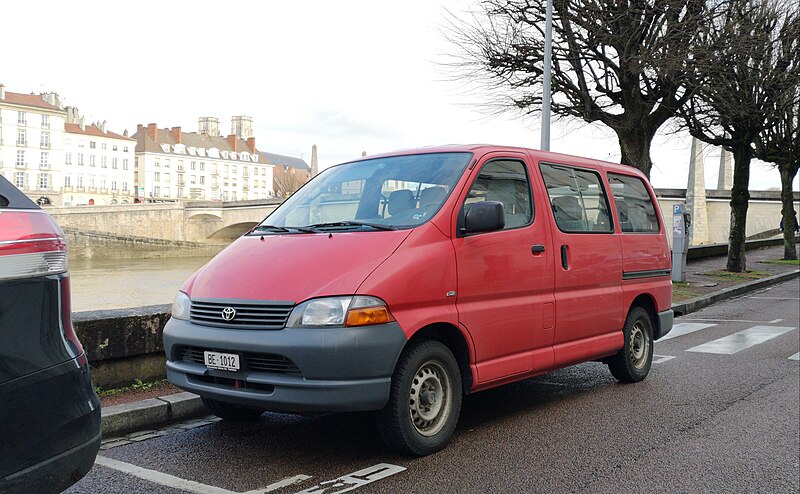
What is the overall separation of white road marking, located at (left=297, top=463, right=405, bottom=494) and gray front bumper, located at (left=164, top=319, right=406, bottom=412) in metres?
0.37

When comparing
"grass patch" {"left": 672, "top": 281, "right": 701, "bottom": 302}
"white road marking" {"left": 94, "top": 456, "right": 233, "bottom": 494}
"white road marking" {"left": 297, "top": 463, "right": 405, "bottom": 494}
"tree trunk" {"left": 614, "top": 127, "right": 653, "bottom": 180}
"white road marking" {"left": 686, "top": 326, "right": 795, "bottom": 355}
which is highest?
"tree trunk" {"left": 614, "top": 127, "right": 653, "bottom": 180}

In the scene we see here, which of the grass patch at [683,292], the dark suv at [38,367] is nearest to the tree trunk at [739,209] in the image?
the grass patch at [683,292]

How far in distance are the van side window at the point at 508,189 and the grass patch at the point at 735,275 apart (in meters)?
15.2

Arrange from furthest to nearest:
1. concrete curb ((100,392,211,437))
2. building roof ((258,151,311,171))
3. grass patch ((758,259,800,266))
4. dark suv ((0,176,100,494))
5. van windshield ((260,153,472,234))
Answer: building roof ((258,151,311,171)) < grass patch ((758,259,800,266)) < concrete curb ((100,392,211,437)) < van windshield ((260,153,472,234)) < dark suv ((0,176,100,494))

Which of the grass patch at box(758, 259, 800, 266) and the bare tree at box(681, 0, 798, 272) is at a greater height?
the bare tree at box(681, 0, 798, 272)

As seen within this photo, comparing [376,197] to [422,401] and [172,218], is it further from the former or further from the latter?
[172,218]

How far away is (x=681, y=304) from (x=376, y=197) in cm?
1022

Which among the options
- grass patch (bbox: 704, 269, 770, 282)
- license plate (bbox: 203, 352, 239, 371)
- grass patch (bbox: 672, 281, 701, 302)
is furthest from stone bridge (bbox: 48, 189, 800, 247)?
license plate (bbox: 203, 352, 239, 371)

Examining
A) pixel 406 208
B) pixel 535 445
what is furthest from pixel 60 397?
pixel 535 445

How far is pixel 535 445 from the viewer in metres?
4.97

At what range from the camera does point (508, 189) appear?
219 inches

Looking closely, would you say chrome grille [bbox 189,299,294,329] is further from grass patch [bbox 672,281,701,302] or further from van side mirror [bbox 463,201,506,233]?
grass patch [bbox 672,281,701,302]

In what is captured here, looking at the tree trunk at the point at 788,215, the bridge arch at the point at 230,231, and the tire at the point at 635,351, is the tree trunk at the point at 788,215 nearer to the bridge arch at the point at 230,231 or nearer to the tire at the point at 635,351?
the tire at the point at 635,351

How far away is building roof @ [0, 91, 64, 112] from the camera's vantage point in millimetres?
100875
